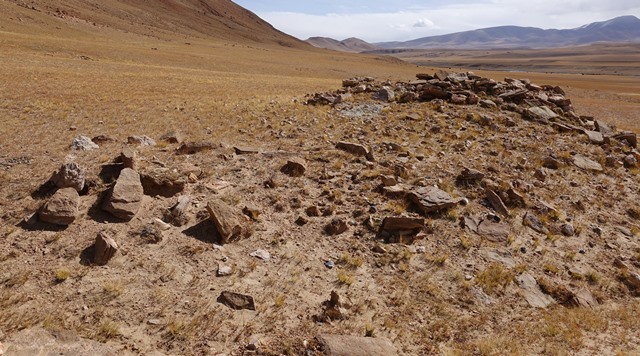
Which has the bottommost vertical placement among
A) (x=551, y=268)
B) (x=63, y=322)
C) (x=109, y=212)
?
(x=551, y=268)

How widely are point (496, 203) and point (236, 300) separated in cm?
742

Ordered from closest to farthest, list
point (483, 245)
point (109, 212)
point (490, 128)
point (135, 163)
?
point (109, 212)
point (483, 245)
point (135, 163)
point (490, 128)

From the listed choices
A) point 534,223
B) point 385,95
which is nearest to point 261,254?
point 534,223

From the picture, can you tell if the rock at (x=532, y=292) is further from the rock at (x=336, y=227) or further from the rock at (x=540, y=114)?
the rock at (x=540, y=114)

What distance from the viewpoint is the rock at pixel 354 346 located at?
6.60 metres

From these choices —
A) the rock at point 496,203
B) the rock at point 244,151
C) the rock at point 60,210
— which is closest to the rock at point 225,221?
the rock at point 60,210

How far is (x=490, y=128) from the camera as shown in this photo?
1677cm

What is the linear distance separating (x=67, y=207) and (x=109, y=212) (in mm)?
780

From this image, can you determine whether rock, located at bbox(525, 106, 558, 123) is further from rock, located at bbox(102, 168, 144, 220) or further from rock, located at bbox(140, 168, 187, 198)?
rock, located at bbox(102, 168, 144, 220)

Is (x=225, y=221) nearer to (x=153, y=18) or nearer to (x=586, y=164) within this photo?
(x=586, y=164)

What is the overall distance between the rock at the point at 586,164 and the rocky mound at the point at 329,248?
0.31ft

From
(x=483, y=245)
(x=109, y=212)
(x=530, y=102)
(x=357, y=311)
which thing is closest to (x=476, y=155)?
(x=483, y=245)

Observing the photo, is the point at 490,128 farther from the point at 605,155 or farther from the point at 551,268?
the point at 551,268

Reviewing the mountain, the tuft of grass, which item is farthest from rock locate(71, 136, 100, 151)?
the mountain
